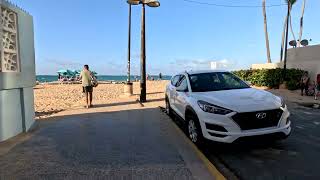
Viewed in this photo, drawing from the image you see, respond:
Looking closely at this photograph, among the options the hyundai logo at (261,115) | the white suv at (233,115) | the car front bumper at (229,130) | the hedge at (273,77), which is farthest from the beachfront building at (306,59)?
the hyundai logo at (261,115)

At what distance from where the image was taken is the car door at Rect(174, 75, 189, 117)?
8961mm

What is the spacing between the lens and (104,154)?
705 centimetres

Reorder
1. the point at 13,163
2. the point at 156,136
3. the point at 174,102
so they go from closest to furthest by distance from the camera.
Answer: the point at 13,163, the point at 156,136, the point at 174,102

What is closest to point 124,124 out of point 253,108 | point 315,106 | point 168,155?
point 168,155

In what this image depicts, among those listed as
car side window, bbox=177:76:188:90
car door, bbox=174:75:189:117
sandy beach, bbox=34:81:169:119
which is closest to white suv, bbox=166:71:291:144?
car door, bbox=174:75:189:117

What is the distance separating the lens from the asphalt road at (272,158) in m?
6.07

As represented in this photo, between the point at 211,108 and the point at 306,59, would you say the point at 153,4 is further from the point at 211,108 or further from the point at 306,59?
the point at 306,59

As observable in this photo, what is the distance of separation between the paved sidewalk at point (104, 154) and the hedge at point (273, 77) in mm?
16385

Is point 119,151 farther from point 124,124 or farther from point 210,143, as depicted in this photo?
point 124,124

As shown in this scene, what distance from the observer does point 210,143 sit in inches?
290

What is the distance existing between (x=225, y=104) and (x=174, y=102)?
3508 mm


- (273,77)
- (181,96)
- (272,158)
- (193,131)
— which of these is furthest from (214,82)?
(273,77)

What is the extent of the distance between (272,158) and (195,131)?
1.61 m

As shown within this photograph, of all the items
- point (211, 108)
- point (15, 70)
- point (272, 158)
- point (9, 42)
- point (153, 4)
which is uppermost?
Answer: point (153, 4)
